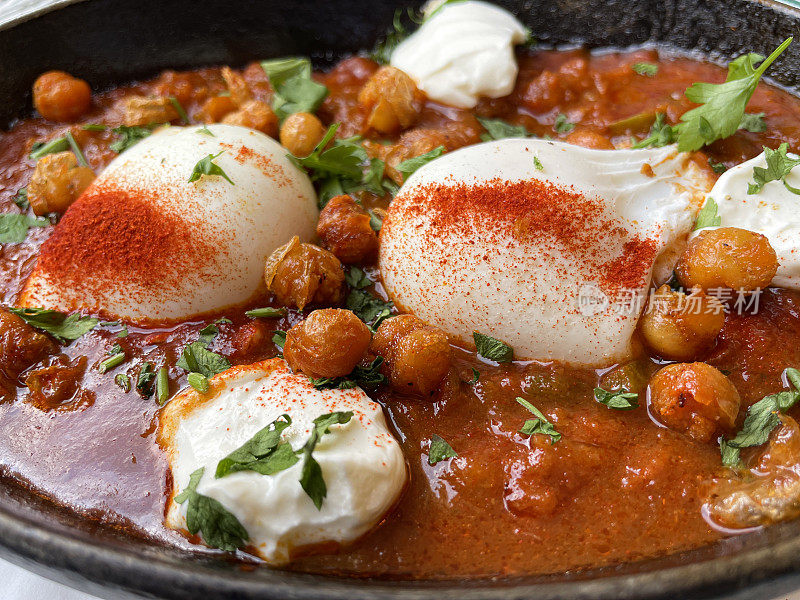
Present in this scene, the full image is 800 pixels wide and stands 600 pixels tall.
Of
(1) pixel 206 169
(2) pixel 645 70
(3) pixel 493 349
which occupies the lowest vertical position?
(3) pixel 493 349

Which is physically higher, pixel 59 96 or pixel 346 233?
pixel 59 96

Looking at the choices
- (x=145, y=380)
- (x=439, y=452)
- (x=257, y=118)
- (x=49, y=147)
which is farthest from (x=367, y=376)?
(x=49, y=147)

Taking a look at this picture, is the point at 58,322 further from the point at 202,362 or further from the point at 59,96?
the point at 59,96

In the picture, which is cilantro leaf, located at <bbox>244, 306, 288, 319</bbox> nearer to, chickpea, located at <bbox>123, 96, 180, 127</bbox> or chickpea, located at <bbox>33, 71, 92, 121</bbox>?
chickpea, located at <bbox>123, 96, 180, 127</bbox>

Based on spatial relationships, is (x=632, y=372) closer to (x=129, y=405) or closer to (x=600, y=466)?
(x=600, y=466)

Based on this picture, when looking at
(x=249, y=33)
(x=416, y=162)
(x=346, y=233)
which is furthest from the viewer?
(x=249, y=33)

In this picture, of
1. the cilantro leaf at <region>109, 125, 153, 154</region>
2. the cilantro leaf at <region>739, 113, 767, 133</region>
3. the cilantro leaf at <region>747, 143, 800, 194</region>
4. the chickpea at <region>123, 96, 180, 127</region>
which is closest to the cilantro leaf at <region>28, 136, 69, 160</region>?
the cilantro leaf at <region>109, 125, 153, 154</region>

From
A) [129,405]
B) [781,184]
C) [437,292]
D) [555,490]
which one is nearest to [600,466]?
[555,490]
